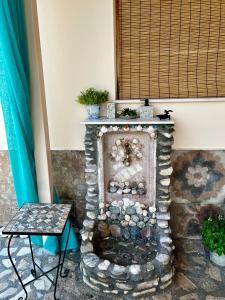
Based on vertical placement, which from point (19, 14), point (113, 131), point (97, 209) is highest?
point (19, 14)

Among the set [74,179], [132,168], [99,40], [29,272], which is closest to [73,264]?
[29,272]

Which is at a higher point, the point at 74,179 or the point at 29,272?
the point at 74,179

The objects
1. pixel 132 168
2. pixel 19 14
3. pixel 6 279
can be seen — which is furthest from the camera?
pixel 132 168

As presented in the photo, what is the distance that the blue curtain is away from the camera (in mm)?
1696

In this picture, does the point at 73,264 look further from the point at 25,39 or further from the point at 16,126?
the point at 25,39

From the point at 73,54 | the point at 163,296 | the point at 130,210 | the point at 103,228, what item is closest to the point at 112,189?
the point at 130,210

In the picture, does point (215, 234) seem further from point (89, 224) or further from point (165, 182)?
point (89, 224)

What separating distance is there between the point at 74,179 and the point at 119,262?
884 millimetres

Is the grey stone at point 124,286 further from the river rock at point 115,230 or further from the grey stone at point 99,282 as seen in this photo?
the river rock at point 115,230

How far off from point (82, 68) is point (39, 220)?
4.37 ft

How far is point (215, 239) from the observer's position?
2.09m

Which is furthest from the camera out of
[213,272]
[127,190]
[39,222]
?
[127,190]

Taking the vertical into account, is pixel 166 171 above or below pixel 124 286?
above

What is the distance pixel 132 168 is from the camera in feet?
7.53
